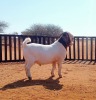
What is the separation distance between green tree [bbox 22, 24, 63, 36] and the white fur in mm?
41046

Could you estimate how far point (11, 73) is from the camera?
10586 mm

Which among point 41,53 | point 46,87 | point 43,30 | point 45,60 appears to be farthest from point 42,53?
point 43,30

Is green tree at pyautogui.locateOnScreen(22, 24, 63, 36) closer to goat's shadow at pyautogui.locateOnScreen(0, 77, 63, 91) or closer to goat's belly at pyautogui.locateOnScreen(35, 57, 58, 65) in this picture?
goat's belly at pyautogui.locateOnScreen(35, 57, 58, 65)

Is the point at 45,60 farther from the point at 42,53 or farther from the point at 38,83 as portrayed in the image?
the point at 38,83

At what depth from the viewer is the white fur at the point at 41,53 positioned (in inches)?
352

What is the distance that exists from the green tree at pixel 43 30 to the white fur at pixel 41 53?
4105 centimetres

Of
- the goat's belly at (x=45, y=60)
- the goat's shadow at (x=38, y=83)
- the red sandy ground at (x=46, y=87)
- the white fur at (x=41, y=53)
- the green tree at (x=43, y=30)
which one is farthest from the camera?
the green tree at (x=43, y=30)

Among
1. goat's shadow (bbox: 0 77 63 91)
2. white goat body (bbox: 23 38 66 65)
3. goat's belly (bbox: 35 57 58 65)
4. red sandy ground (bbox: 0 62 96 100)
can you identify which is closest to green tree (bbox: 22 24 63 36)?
white goat body (bbox: 23 38 66 65)

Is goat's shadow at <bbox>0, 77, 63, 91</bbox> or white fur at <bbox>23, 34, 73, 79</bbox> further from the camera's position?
white fur at <bbox>23, 34, 73, 79</bbox>

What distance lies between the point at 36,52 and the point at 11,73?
208cm

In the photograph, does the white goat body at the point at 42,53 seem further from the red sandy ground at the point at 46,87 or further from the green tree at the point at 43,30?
the green tree at the point at 43,30

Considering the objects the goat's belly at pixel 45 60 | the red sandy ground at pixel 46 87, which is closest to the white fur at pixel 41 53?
the goat's belly at pixel 45 60

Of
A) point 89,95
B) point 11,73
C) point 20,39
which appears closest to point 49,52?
point 11,73

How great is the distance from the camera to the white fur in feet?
29.3
